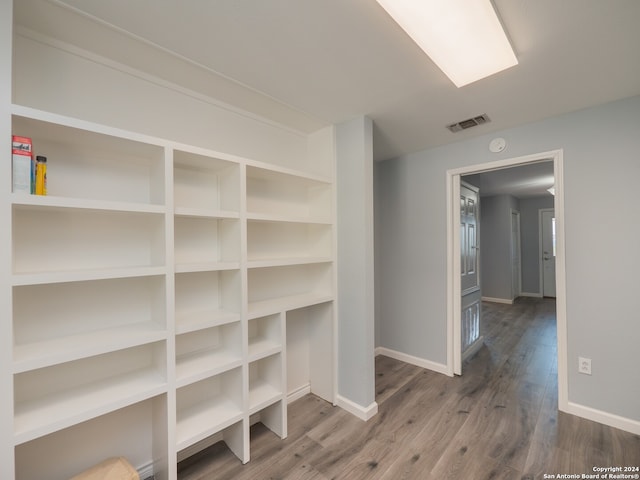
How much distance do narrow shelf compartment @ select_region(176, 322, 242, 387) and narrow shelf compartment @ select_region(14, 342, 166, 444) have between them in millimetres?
147

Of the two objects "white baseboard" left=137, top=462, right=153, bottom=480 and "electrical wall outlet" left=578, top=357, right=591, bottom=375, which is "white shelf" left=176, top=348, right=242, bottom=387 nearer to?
"white baseboard" left=137, top=462, right=153, bottom=480

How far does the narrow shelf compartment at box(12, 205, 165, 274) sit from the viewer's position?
1313mm

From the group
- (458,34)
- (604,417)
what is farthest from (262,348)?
(604,417)

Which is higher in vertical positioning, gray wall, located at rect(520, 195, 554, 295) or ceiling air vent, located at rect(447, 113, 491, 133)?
ceiling air vent, located at rect(447, 113, 491, 133)

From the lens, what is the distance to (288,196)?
2.43 m

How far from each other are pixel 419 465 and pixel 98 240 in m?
2.31

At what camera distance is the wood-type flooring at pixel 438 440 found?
5.54 ft

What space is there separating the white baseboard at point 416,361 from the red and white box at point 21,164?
3411 mm

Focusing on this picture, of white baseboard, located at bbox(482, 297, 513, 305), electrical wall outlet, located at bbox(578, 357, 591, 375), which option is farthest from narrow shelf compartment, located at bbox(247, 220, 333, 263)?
white baseboard, located at bbox(482, 297, 513, 305)

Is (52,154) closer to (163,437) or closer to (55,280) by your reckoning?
(55,280)

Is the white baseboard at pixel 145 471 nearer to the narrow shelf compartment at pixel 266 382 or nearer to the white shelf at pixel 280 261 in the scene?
the narrow shelf compartment at pixel 266 382

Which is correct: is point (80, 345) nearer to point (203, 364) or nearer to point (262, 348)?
point (203, 364)

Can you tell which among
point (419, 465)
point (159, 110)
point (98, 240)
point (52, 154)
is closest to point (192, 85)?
point (159, 110)

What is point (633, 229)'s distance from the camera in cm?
196
